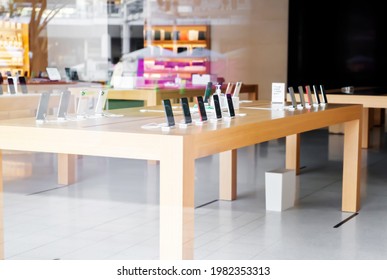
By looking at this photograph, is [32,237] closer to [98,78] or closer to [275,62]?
[98,78]

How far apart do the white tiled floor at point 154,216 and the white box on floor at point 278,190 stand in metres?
0.08

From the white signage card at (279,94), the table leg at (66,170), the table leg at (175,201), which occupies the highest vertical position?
the white signage card at (279,94)

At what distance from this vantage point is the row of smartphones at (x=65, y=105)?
4105mm

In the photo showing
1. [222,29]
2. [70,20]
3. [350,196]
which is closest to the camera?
[350,196]

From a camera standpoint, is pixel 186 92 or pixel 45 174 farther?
pixel 186 92

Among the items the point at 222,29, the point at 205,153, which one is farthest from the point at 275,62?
the point at 205,153

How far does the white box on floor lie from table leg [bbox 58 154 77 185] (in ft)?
6.50

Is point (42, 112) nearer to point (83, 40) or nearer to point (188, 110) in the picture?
point (188, 110)

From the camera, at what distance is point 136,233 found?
4.89 metres

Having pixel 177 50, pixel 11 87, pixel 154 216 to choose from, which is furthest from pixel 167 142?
pixel 177 50

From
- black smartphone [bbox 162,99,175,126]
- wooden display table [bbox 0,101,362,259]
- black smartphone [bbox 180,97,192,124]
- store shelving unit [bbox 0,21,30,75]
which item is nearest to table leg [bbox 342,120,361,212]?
wooden display table [bbox 0,101,362,259]

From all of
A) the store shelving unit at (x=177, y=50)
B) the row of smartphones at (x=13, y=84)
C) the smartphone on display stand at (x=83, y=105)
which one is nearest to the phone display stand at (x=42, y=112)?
the smartphone on display stand at (x=83, y=105)

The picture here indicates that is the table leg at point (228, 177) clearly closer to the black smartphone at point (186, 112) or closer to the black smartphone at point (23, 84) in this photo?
the black smartphone at point (186, 112)

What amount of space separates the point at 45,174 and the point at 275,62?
687cm
